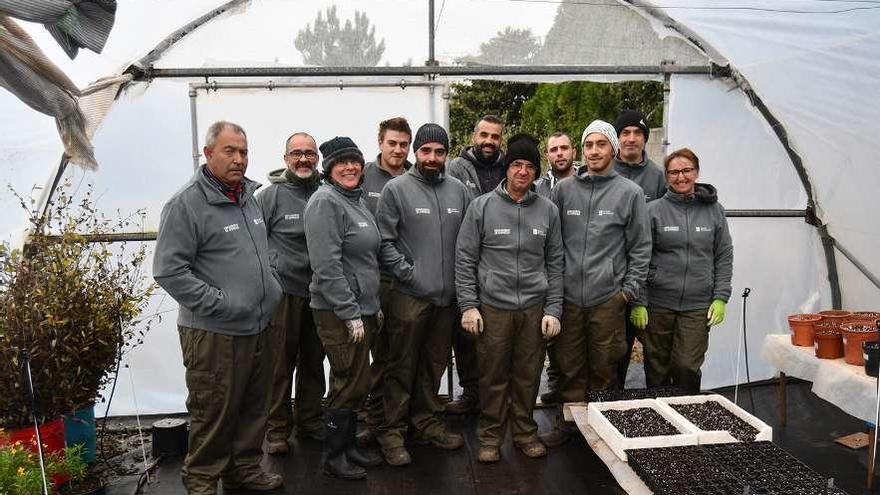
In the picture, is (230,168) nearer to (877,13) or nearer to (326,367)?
(326,367)

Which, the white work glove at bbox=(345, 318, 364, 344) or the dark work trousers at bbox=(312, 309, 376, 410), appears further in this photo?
the dark work trousers at bbox=(312, 309, 376, 410)

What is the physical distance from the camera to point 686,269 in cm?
449

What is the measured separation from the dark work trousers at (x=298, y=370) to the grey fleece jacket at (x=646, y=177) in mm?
2331

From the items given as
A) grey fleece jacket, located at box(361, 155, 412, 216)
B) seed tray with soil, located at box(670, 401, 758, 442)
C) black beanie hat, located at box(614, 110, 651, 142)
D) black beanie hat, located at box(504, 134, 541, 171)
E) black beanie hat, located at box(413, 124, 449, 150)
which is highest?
black beanie hat, located at box(614, 110, 651, 142)

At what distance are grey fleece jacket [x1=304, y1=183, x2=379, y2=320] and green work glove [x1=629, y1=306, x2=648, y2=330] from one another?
1709mm

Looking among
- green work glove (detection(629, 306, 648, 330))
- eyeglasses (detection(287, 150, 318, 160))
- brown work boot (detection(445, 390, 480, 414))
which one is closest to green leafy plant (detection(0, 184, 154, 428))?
eyeglasses (detection(287, 150, 318, 160))

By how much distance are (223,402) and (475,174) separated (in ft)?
7.50

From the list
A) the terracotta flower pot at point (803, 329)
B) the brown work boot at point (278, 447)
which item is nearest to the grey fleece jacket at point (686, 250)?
the terracotta flower pot at point (803, 329)

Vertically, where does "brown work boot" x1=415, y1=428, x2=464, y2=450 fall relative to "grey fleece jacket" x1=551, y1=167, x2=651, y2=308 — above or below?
below

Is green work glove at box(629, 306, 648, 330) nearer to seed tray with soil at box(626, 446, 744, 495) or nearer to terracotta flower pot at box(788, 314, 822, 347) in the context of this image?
terracotta flower pot at box(788, 314, 822, 347)

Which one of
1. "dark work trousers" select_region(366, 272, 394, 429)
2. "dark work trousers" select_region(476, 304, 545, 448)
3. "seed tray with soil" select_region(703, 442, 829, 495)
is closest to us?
"seed tray with soil" select_region(703, 442, 829, 495)

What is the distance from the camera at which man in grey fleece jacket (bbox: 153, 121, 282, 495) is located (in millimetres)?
3184

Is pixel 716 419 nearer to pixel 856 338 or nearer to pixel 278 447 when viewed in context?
pixel 856 338

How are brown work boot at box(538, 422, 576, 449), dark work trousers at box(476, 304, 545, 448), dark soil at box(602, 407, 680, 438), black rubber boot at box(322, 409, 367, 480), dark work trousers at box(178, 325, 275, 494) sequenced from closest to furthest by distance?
dark work trousers at box(178, 325, 275, 494) → dark soil at box(602, 407, 680, 438) → black rubber boot at box(322, 409, 367, 480) → dark work trousers at box(476, 304, 545, 448) → brown work boot at box(538, 422, 576, 449)
